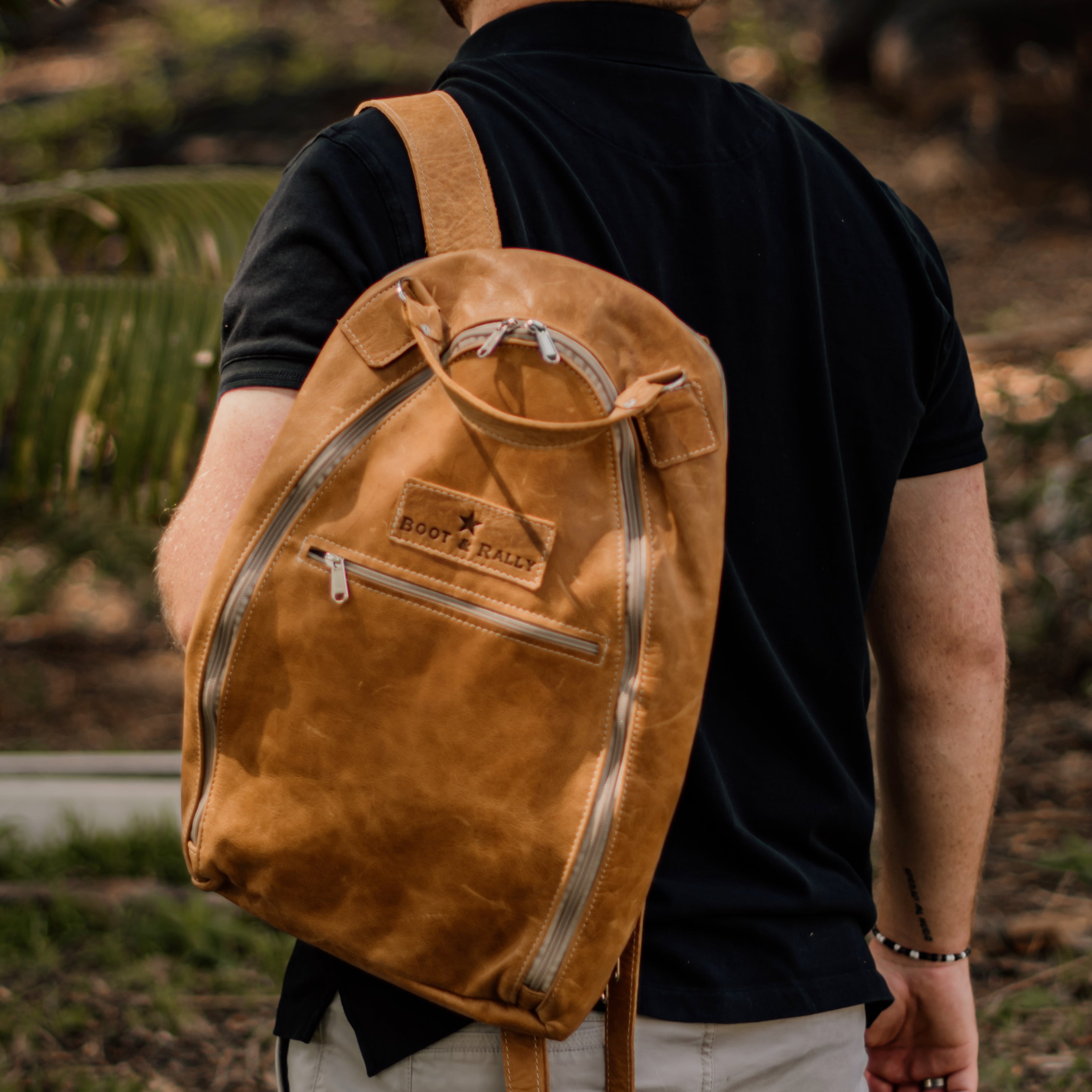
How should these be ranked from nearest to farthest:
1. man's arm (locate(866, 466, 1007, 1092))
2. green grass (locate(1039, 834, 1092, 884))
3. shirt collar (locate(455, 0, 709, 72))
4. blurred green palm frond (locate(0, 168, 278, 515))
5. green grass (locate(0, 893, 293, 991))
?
1. shirt collar (locate(455, 0, 709, 72))
2. man's arm (locate(866, 466, 1007, 1092))
3. blurred green palm frond (locate(0, 168, 278, 515))
4. green grass (locate(0, 893, 293, 991))
5. green grass (locate(1039, 834, 1092, 884))

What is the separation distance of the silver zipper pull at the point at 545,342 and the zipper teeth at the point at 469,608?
0.65ft

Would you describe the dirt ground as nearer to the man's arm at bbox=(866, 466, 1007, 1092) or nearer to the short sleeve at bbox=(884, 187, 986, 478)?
the man's arm at bbox=(866, 466, 1007, 1092)

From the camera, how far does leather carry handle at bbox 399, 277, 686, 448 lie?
0.85m

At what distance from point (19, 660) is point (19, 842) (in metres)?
2.18

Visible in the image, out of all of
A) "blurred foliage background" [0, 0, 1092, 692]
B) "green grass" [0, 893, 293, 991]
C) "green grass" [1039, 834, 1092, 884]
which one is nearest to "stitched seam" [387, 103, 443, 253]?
"blurred foliage background" [0, 0, 1092, 692]

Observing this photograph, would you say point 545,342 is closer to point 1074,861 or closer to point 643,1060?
point 643,1060

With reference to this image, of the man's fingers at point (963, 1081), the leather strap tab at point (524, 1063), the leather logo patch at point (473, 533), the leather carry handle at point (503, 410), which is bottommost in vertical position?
the man's fingers at point (963, 1081)

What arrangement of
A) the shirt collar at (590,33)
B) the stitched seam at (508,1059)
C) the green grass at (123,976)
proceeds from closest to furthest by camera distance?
the stitched seam at (508,1059) < the shirt collar at (590,33) < the green grass at (123,976)

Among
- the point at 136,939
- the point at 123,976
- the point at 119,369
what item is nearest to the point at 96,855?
the point at 136,939

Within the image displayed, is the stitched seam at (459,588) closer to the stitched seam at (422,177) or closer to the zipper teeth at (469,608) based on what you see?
the zipper teeth at (469,608)

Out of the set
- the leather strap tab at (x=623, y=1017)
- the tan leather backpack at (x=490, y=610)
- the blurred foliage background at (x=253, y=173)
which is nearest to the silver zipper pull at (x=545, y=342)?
the tan leather backpack at (x=490, y=610)

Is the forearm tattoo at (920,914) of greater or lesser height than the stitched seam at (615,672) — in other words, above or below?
below

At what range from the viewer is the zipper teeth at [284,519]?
0.92 m

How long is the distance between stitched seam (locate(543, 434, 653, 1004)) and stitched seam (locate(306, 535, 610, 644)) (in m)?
0.04
